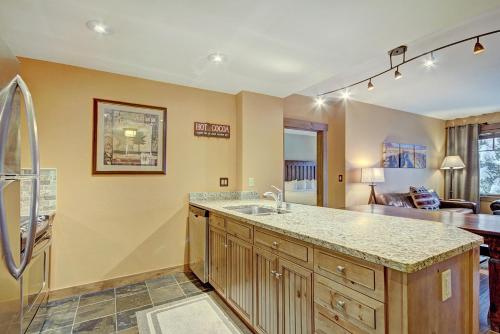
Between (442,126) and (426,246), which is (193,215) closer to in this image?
(426,246)

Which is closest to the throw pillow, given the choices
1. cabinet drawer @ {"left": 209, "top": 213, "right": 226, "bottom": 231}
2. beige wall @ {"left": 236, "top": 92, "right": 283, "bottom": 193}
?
beige wall @ {"left": 236, "top": 92, "right": 283, "bottom": 193}

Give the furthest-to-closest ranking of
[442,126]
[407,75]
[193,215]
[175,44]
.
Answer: [442,126], [407,75], [193,215], [175,44]

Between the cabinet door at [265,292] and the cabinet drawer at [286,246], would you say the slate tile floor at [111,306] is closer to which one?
the cabinet door at [265,292]

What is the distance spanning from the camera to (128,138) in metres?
2.74

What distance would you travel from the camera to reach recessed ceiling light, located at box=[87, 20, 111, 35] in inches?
72.4

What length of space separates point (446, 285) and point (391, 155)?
4.23 meters

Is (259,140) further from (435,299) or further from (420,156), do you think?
(420,156)

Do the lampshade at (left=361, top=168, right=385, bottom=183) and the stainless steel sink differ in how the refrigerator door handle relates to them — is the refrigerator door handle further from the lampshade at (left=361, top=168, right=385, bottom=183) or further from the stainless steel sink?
A: the lampshade at (left=361, top=168, right=385, bottom=183)

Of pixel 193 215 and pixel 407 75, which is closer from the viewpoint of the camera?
pixel 193 215

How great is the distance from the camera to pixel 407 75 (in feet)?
10.5

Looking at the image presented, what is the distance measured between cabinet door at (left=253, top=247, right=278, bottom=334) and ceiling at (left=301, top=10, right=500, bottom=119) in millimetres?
2392

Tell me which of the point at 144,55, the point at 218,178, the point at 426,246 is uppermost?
the point at 144,55

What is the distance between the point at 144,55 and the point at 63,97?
94 centimetres

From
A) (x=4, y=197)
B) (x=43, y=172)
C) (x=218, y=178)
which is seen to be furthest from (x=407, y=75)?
(x=43, y=172)
